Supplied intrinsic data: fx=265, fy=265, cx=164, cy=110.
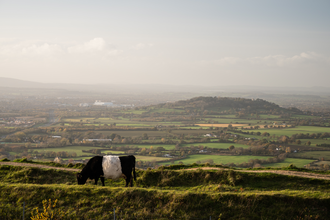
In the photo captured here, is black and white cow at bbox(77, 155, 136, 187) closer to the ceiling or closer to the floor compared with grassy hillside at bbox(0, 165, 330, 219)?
closer to the ceiling

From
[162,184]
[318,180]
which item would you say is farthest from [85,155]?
[318,180]

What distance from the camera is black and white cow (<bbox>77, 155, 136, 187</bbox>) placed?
17031mm

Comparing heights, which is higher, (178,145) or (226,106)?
(226,106)

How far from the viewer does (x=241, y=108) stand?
570 ft

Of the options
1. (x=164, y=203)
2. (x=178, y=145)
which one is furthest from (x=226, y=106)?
(x=164, y=203)

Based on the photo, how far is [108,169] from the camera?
16984 mm

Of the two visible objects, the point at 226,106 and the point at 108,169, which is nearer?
the point at 108,169

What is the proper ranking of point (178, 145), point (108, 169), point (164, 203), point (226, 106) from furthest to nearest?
point (226, 106), point (178, 145), point (108, 169), point (164, 203)

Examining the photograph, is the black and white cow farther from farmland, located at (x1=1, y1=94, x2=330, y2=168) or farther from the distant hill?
the distant hill

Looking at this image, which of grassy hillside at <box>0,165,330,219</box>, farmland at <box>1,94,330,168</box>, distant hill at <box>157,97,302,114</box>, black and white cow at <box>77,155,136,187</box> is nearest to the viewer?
grassy hillside at <box>0,165,330,219</box>

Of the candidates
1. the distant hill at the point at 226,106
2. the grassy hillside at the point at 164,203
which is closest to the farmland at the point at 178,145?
the distant hill at the point at 226,106

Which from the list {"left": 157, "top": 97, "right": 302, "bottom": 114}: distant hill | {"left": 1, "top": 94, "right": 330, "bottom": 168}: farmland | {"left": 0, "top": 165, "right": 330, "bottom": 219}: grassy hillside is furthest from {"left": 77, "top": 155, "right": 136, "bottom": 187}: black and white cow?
{"left": 157, "top": 97, "right": 302, "bottom": 114}: distant hill

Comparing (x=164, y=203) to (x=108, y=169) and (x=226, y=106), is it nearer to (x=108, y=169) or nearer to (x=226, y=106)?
(x=108, y=169)

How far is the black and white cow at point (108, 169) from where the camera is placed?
17031mm
